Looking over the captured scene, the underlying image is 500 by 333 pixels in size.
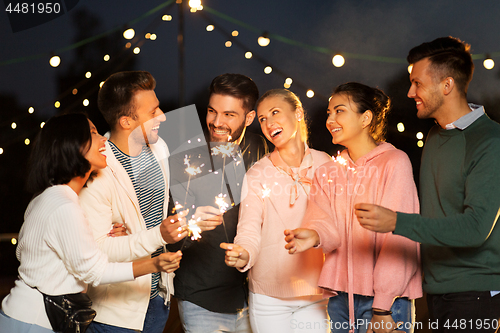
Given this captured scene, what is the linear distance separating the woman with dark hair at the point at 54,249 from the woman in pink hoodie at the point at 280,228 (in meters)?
0.43

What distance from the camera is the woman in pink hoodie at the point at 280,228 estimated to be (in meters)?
1.64

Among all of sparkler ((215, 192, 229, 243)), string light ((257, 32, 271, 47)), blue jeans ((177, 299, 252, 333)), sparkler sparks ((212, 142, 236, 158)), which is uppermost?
string light ((257, 32, 271, 47))

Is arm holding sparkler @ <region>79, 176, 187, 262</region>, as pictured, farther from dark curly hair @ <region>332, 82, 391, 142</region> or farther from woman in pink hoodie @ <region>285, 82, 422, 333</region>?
dark curly hair @ <region>332, 82, 391, 142</region>

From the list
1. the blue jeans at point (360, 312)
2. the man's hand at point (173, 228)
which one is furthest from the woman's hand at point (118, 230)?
the blue jeans at point (360, 312)

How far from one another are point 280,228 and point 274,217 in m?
0.05

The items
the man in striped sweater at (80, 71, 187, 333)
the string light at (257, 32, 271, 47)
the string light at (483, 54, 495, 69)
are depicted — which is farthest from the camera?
the string light at (257, 32, 271, 47)

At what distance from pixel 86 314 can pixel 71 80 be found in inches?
76.8

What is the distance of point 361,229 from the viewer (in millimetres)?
1519

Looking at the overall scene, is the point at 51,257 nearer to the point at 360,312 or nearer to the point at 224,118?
the point at 224,118

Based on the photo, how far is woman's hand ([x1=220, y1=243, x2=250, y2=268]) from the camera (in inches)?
56.7

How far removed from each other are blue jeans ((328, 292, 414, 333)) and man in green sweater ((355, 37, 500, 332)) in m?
0.14

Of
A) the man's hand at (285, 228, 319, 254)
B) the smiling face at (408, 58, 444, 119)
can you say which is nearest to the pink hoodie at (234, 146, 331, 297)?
the man's hand at (285, 228, 319, 254)

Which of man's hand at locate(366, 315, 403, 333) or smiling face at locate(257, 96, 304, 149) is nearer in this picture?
man's hand at locate(366, 315, 403, 333)

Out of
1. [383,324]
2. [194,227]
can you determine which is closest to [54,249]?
[194,227]
